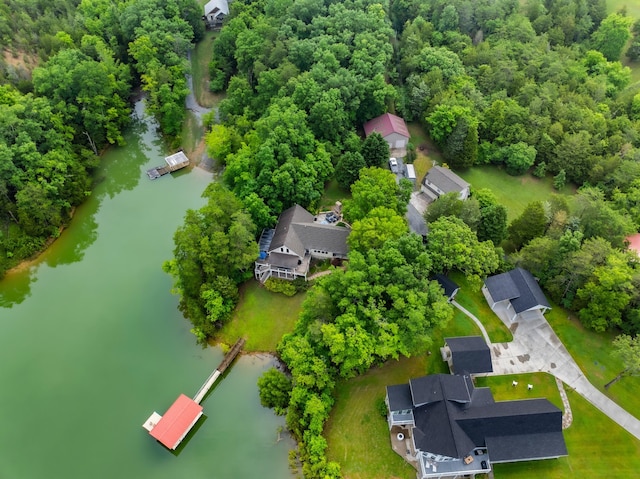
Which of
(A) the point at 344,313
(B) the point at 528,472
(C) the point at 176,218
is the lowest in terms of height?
(B) the point at 528,472

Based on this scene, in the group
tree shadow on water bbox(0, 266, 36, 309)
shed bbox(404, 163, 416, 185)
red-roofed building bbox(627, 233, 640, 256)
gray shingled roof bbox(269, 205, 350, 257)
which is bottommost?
red-roofed building bbox(627, 233, 640, 256)

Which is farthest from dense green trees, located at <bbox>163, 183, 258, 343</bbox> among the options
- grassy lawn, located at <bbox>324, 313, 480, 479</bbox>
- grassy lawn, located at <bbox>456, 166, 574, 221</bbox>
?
grassy lawn, located at <bbox>456, 166, 574, 221</bbox>

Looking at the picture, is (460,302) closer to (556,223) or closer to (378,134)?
(556,223)

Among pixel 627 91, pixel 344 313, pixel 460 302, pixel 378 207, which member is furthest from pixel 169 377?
pixel 627 91

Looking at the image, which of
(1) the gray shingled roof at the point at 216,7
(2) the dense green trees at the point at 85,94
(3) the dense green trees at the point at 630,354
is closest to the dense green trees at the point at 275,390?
(3) the dense green trees at the point at 630,354

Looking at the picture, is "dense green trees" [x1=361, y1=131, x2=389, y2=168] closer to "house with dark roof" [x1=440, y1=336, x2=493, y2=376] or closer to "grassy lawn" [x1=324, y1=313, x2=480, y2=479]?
"grassy lawn" [x1=324, y1=313, x2=480, y2=479]

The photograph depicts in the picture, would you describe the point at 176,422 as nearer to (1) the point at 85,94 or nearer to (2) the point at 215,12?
(1) the point at 85,94

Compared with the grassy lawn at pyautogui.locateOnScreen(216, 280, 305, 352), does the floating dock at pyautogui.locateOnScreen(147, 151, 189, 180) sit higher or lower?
higher
